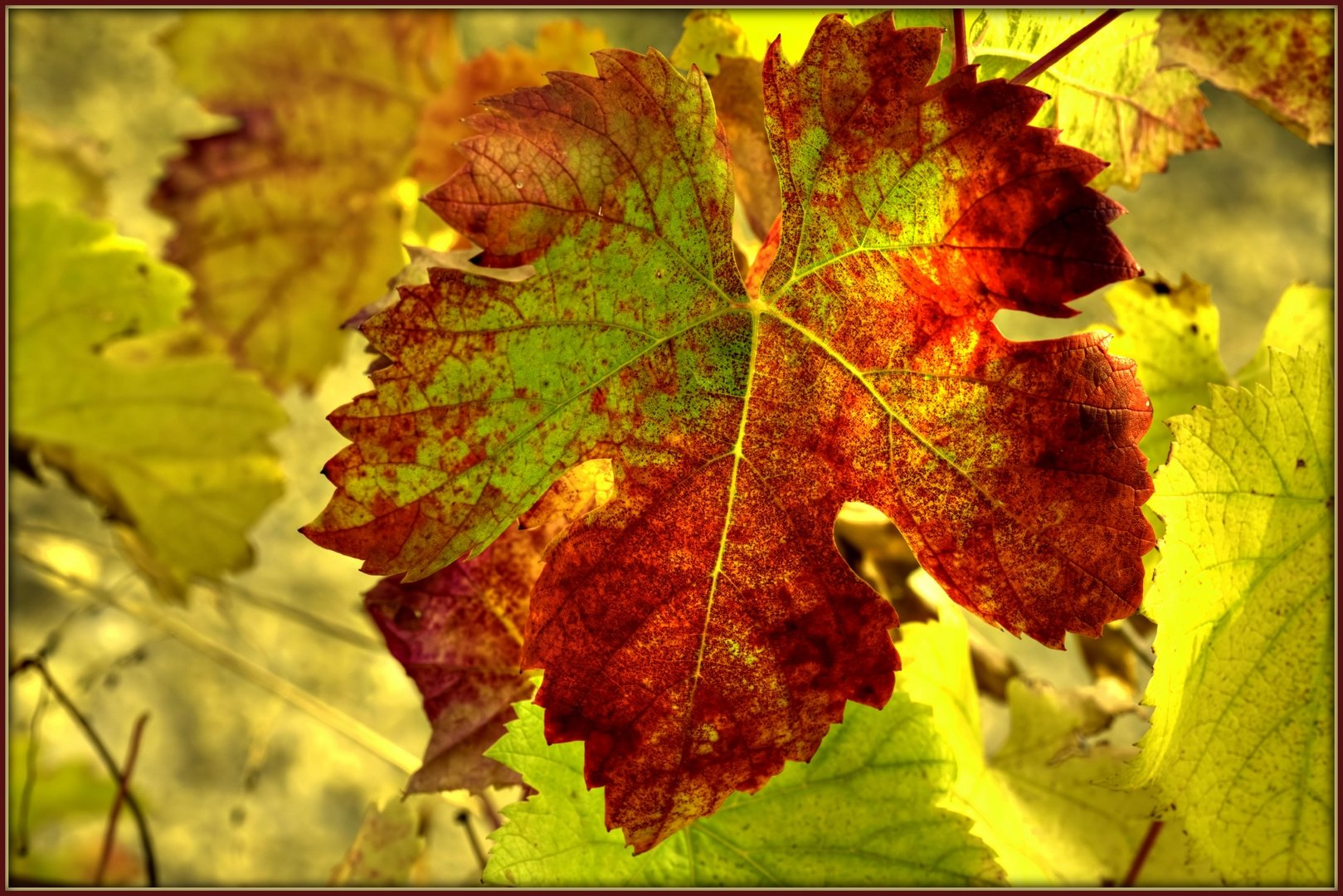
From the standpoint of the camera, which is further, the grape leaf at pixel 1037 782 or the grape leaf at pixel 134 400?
the grape leaf at pixel 134 400

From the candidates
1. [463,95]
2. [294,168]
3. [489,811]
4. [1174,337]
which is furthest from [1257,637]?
[294,168]

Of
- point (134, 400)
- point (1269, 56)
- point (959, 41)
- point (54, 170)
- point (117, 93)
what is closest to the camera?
point (959, 41)

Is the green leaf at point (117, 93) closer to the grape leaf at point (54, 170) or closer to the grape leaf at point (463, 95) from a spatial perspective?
the grape leaf at point (54, 170)

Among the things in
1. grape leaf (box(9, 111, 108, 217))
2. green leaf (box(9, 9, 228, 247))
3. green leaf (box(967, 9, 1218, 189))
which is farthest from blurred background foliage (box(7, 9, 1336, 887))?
green leaf (box(967, 9, 1218, 189))

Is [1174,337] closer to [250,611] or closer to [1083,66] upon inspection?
[1083,66]

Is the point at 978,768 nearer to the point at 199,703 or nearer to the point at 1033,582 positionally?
the point at 1033,582

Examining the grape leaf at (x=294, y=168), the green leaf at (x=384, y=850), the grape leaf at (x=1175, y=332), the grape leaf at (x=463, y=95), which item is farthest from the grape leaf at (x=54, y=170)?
the grape leaf at (x=1175, y=332)
